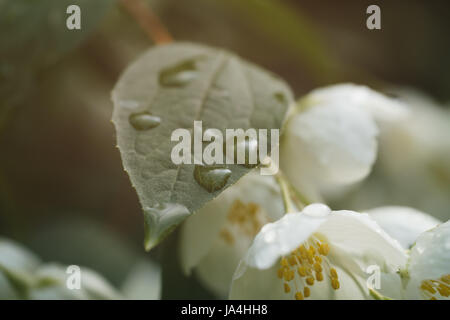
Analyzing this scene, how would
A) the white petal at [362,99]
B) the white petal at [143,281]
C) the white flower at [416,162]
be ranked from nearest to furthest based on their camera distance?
the white petal at [362,99]
the white petal at [143,281]
the white flower at [416,162]

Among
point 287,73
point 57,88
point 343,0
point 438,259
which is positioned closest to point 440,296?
point 438,259

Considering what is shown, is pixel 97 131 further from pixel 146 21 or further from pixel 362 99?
pixel 362 99

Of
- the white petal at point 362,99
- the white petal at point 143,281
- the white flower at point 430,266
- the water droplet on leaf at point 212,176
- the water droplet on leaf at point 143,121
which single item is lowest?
the white petal at point 143,281

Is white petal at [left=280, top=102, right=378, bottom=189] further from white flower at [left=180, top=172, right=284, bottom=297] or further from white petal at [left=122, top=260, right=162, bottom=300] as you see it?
white petal at [left=122, top=260, right=162, bottom=300]

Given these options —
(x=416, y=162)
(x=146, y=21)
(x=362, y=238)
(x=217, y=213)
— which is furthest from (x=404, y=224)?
(x=416, y=162)

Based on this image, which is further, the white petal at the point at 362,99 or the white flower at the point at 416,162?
the white flower at the point at 416,162

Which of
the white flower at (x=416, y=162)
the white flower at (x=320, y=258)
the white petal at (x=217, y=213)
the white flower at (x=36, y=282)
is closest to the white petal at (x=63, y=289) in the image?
the white flower at (x=36, y=282)

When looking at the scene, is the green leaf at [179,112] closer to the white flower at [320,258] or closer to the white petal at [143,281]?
the white flower at [320,258]
